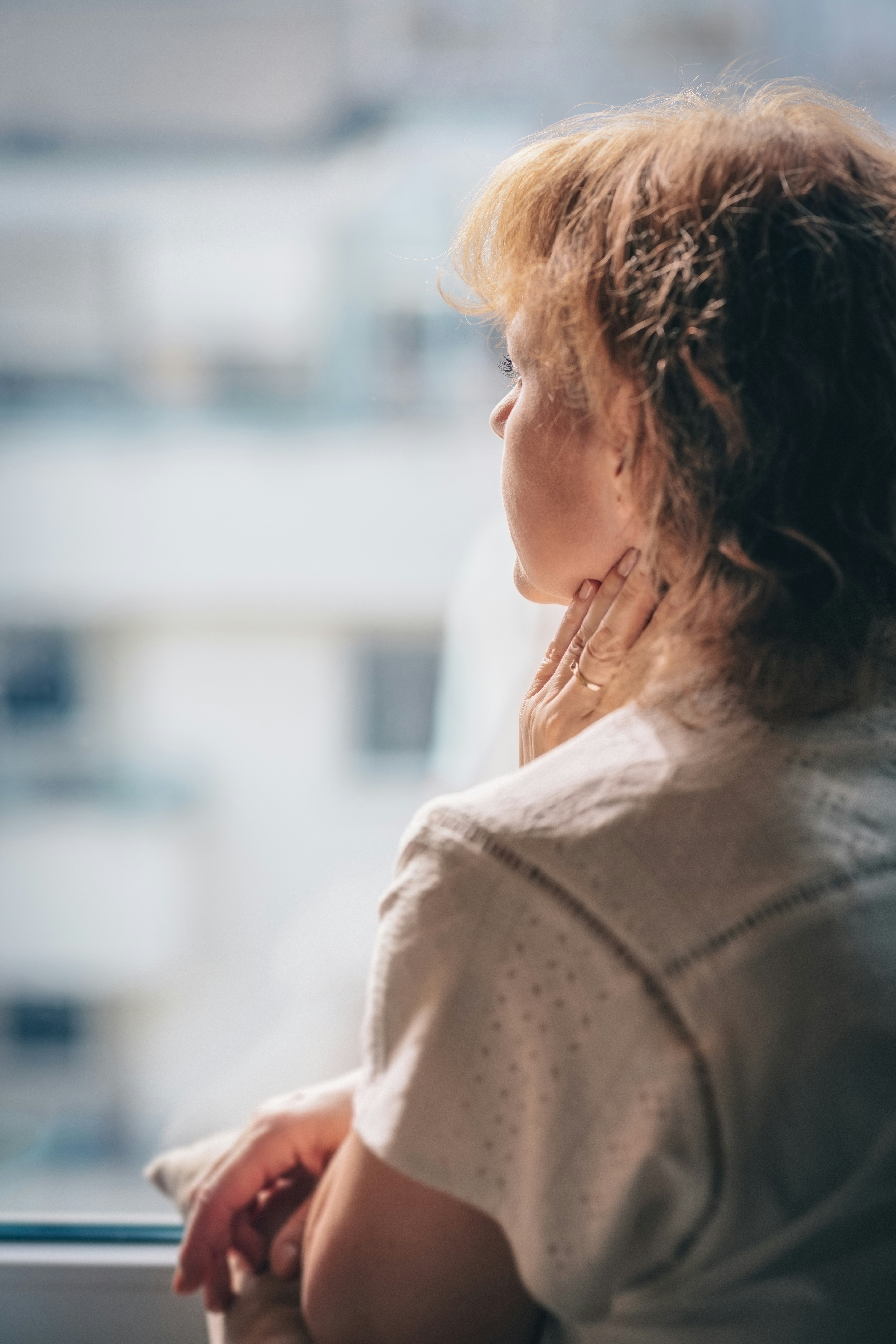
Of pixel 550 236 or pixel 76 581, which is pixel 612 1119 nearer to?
pixel 550 236

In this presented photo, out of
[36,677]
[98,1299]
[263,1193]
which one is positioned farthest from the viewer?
[36,677]

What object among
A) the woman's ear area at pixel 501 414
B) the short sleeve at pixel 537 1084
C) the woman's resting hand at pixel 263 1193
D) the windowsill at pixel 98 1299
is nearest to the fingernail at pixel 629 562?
the woman's ear area at pixel 501 414

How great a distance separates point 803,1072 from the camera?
0.52 meters

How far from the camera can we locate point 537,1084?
1.79ft

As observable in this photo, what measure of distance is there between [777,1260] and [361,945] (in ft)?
2.57

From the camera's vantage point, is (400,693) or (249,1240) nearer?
(249,1240)

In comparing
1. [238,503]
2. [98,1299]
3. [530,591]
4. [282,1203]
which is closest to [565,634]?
[530,591]

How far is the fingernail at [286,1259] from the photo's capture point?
796 millimetres

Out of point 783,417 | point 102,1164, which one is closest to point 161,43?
point 783,417

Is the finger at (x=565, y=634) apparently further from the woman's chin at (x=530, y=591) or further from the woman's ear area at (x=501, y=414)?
the woman's ear area at (x=501, y=414)

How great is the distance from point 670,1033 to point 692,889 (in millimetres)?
75

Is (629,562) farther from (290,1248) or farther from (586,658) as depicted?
(290,1248)

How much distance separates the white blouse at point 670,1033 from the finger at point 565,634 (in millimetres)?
226

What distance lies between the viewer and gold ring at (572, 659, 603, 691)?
0.80 m
